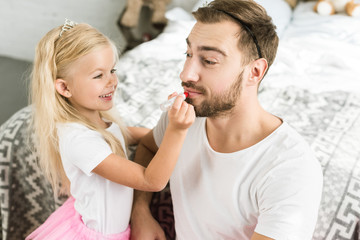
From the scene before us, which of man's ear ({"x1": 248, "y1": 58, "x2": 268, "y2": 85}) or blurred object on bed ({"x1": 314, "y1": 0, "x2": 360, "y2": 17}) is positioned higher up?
man's ear ({"x1": 248, "y1": 58, "x2": 268, "y2": 85})

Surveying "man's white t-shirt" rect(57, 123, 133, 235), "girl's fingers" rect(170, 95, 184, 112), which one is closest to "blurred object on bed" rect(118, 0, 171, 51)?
"man's white t-shirt" rect(57, 123, 133, 235)

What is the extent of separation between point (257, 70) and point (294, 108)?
0.67 meters

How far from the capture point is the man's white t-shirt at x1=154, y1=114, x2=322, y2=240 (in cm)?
77

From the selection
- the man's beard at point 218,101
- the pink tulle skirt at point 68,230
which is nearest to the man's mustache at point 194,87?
the man's beard at point 218,101

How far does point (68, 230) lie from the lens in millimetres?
1064

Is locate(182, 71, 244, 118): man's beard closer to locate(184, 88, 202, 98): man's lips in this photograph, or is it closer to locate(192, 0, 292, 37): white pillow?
locate(184, 88, 202, 98): man's lips

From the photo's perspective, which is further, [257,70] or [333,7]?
[333,7]

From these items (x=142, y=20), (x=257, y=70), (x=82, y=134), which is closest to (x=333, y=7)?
(x=142, y=20)

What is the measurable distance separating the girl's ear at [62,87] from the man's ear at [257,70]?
558 millimetres

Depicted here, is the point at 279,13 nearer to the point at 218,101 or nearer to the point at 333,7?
the point at 333,7

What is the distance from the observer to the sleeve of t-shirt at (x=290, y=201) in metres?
0.75

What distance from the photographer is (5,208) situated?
1399mm

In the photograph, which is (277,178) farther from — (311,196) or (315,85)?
(315,85)

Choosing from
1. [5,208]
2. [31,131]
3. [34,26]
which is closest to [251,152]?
[31,131]
